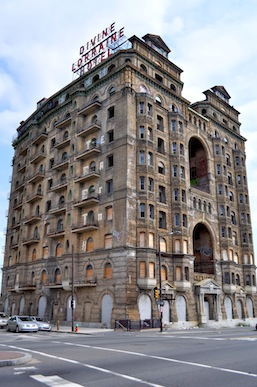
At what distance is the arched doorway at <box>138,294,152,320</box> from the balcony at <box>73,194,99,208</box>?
39.7 feet

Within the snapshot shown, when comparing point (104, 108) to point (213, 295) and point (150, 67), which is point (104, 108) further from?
point (213, 295)

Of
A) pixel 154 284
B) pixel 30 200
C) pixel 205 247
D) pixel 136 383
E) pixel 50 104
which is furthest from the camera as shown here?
→ pixel 50 104

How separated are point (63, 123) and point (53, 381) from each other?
150ft

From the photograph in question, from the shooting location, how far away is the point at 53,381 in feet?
31.6

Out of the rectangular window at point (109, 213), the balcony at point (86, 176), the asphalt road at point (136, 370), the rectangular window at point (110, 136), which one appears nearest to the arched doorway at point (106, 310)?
the rectangular window at point (109, 213)

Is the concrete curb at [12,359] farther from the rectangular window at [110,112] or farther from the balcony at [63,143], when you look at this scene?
the balcony at [63,143]

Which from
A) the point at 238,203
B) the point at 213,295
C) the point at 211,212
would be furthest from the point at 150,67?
the point at 213,295

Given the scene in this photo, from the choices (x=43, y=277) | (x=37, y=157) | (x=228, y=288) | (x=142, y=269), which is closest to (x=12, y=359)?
(x=142, y=269)

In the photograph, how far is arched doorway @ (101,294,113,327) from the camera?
3762cm

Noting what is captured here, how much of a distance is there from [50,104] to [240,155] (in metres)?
32.3

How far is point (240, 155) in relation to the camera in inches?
2395

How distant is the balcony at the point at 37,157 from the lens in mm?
55844

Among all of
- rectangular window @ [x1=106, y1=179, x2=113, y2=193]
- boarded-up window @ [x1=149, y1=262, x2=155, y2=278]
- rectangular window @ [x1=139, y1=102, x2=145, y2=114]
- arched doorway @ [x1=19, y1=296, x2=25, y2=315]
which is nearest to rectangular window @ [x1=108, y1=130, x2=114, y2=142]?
rectangular window @ [x1=139, y1=102, x2=145, y2=114]

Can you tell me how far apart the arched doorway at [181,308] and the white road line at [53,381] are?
33352 millimetres
